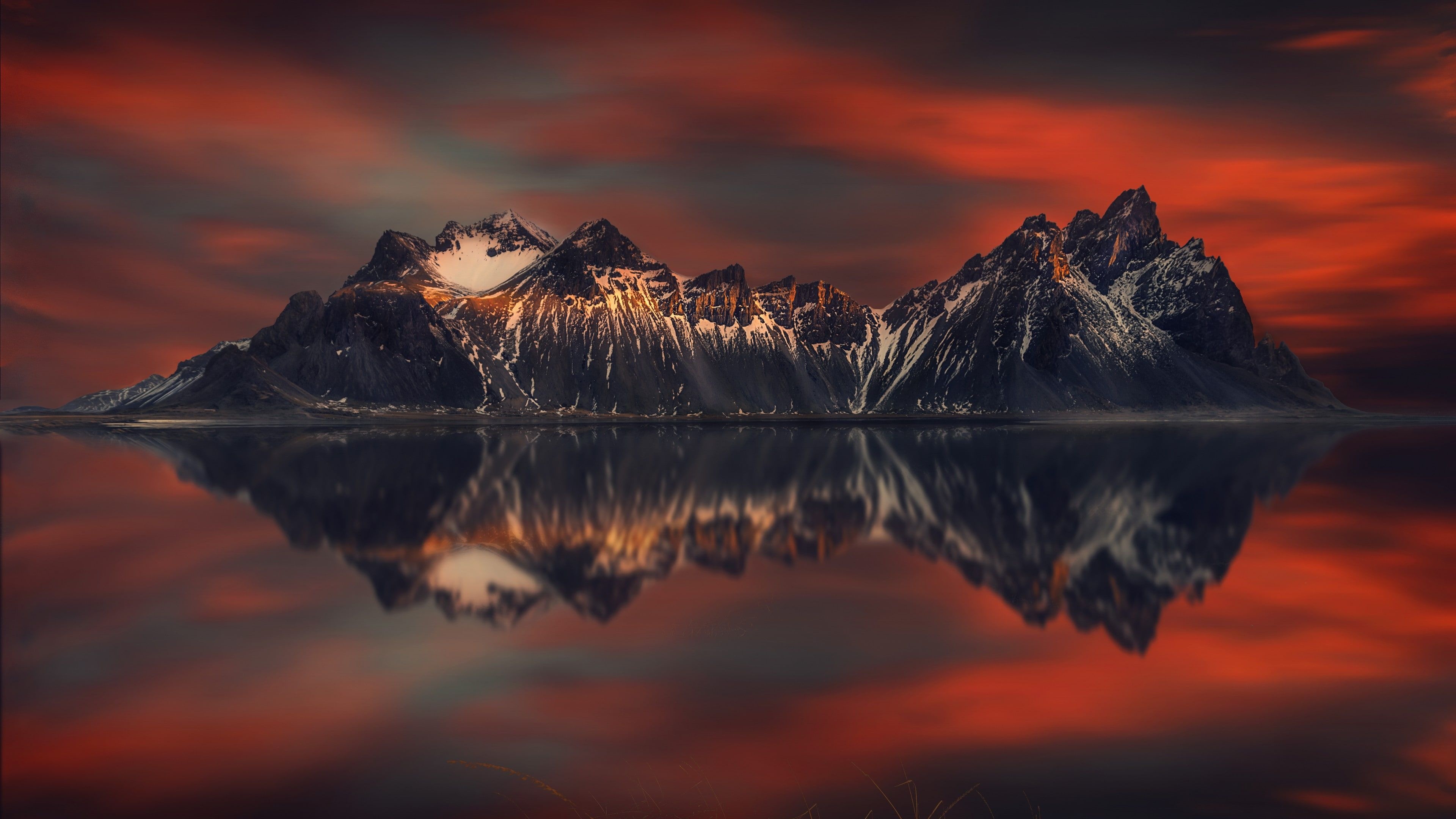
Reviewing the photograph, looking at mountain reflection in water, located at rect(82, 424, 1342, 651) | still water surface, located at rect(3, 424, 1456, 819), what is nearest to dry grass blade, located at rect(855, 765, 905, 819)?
still water surface, located at rect(3, 424, 1456, 819)

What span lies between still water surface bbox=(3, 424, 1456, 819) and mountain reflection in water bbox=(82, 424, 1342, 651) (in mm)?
364

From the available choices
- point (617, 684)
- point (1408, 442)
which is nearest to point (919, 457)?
point (617, 684)

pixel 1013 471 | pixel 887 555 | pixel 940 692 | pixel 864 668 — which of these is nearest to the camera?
pixel 940 692

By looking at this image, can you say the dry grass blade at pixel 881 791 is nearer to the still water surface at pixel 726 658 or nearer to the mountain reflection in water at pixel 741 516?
the still water surface at pixel 726 658

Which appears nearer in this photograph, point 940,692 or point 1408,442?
point 940,692

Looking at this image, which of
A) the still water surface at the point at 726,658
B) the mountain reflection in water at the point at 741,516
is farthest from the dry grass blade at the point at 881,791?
the mountain reflection in water at the point at 741,516

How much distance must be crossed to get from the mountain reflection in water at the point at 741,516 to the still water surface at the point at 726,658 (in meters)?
0.36

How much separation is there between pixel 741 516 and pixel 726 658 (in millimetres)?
26109

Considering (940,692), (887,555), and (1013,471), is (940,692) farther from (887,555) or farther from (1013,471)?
(1013,471)

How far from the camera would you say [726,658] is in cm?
2212

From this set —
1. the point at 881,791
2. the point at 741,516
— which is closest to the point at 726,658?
the point at 881,791

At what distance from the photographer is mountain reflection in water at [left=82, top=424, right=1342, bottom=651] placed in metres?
30.5

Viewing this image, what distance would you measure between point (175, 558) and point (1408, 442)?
186m

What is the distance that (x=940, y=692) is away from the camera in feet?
64.5
